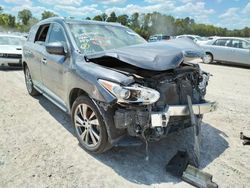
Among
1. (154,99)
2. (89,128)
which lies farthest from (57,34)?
(154,99)

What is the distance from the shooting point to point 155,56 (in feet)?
11.4

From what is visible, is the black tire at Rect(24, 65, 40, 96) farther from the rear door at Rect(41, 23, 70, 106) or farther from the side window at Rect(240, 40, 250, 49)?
the side window at Rect(240, 40, 250, 49)

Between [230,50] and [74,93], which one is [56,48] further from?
[230,50]

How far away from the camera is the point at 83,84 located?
146 inches

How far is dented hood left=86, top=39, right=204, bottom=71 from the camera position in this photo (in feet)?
11.2

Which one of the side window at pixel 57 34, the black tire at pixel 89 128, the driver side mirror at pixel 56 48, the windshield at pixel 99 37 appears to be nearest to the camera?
the black tire at pixel 89 128

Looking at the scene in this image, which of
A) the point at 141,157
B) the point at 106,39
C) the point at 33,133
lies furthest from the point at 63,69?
the point at 141,157

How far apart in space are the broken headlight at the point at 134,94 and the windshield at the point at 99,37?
1219mm

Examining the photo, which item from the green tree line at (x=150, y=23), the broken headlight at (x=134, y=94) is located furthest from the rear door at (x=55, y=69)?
the green tree line at (x=150, y=23)

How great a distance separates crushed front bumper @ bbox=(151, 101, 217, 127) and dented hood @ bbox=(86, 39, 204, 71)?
1.70ft

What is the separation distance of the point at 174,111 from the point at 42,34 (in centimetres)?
381

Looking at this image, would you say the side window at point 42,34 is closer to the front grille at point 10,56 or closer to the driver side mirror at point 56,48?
the driver side mirror at point 56,48

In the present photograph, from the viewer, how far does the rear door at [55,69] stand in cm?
441

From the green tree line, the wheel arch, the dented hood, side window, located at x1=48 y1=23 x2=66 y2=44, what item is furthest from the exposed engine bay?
the green tree line
